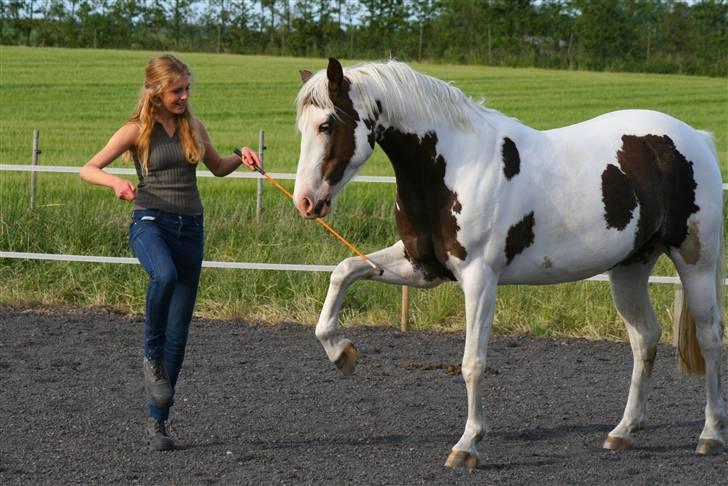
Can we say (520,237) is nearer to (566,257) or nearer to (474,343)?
(566,257)

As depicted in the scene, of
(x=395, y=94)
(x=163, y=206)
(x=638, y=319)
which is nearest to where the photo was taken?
(x=395, y=94)

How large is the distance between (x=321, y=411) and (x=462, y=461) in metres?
1.19

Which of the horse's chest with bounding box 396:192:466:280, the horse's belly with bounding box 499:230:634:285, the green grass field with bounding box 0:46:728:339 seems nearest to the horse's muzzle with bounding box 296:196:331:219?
the horse's chest with bounding box 396:192:466:280

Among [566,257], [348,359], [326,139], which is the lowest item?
[348,359]

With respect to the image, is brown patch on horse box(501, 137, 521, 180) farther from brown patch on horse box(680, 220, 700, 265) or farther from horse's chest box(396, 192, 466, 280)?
brown patch on horse box(680, 220, 700, 265)

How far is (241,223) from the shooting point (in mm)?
10109

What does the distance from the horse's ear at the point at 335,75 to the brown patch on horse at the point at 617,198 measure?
1.26 m

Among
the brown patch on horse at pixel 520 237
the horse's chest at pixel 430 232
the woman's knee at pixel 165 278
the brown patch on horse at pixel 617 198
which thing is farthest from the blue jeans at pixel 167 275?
the brown patch on horse at pixel 617 198

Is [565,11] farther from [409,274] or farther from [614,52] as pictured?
[409,274]

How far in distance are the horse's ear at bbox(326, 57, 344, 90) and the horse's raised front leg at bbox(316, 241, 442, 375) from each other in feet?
2.53

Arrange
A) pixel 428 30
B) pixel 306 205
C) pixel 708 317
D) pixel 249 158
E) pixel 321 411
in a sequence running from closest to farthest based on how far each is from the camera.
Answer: pixel 306 205, pixel 249 158, pixel 708 317, pixel 321 411, pixel 428 30

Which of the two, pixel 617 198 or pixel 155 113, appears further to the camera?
pixel 617 198

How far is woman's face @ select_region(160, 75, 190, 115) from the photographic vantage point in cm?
457

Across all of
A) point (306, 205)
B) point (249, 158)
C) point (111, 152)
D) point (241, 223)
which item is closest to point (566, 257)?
point (306, 205)
